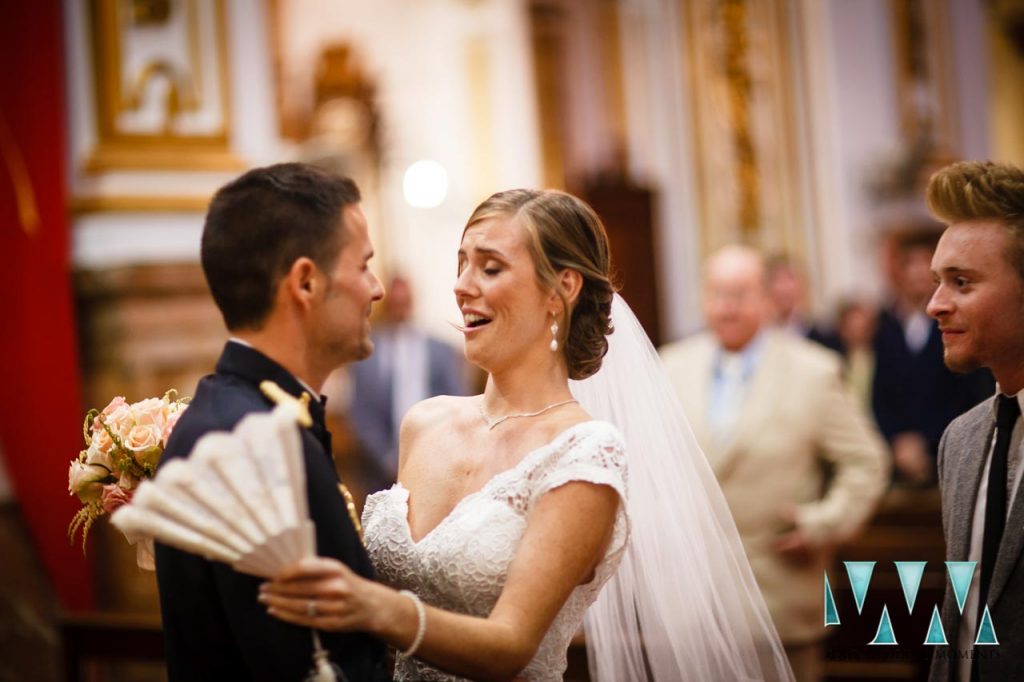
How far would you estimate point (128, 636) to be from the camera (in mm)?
4406

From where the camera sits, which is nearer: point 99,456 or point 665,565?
point 99,456

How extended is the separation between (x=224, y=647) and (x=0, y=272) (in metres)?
3.81

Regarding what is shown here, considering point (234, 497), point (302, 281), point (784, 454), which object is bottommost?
point (784, 454)

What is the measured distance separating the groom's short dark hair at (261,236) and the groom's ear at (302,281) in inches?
→ 0.4

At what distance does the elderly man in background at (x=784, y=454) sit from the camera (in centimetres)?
425

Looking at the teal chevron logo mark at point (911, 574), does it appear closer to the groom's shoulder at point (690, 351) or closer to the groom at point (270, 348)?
the groom at point (270, 348)

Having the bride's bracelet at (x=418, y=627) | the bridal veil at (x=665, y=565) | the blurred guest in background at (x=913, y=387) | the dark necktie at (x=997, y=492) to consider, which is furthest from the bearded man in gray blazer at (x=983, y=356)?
the blurred guest in background at (x=913, y=387)

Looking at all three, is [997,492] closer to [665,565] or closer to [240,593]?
[665,565]

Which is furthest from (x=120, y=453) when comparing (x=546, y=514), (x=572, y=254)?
(x=572, y=254)

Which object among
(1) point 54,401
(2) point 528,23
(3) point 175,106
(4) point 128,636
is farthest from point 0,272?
(2) point 528,23

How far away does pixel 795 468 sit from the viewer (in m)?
4.40

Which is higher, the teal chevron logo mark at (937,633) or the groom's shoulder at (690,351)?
the groom's shoulder at (690,351)

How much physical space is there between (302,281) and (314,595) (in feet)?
1.84

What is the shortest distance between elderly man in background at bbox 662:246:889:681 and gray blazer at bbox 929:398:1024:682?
1662mm
